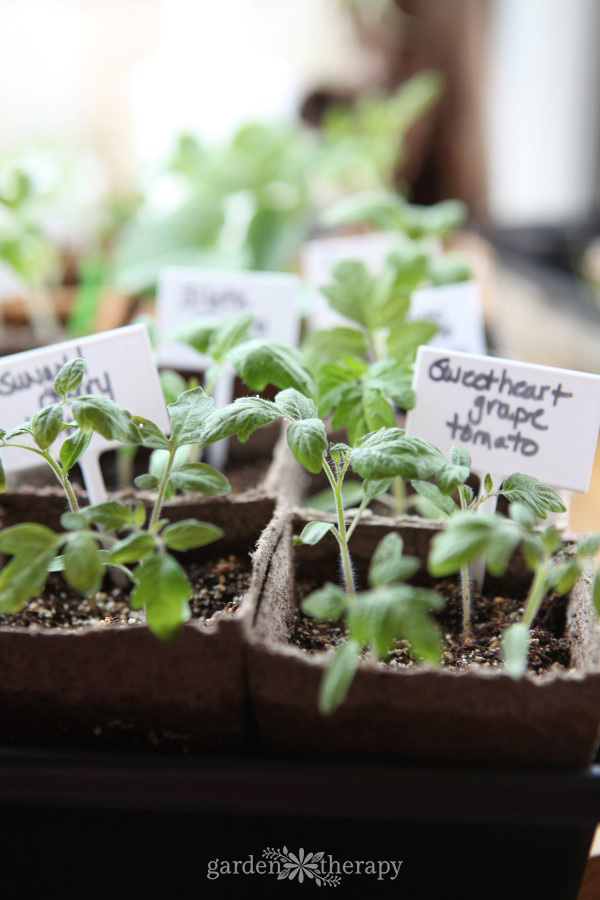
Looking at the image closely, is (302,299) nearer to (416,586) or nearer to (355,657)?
(416,586)

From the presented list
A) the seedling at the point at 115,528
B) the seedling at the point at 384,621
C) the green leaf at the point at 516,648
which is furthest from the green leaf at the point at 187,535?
the green leaf at the point at 516,648

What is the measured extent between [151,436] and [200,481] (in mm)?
61

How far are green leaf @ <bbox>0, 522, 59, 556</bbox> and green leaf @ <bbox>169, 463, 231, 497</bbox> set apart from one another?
0.11m

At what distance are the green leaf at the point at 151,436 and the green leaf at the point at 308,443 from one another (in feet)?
0.37

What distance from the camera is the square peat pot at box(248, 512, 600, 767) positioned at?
1.94 ft

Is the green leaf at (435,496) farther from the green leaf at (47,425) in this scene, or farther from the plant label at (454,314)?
the plant label at (454,314)

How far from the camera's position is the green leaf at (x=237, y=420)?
24.3 inches

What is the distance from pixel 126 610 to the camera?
2.66ft

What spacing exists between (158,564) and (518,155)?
3.38 m

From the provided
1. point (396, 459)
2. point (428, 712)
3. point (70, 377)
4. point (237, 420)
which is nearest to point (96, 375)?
point (70, 377)

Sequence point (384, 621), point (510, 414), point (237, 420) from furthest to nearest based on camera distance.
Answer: point (510, 414) → point (237, 420) → point (384, 621)

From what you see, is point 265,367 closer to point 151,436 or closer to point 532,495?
point 151,436

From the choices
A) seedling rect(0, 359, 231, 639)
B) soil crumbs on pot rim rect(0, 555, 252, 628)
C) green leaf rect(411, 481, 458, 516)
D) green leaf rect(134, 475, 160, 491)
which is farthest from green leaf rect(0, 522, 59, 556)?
green leaf rect(411, 481, 458, 516)

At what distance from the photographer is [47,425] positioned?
62 cm
